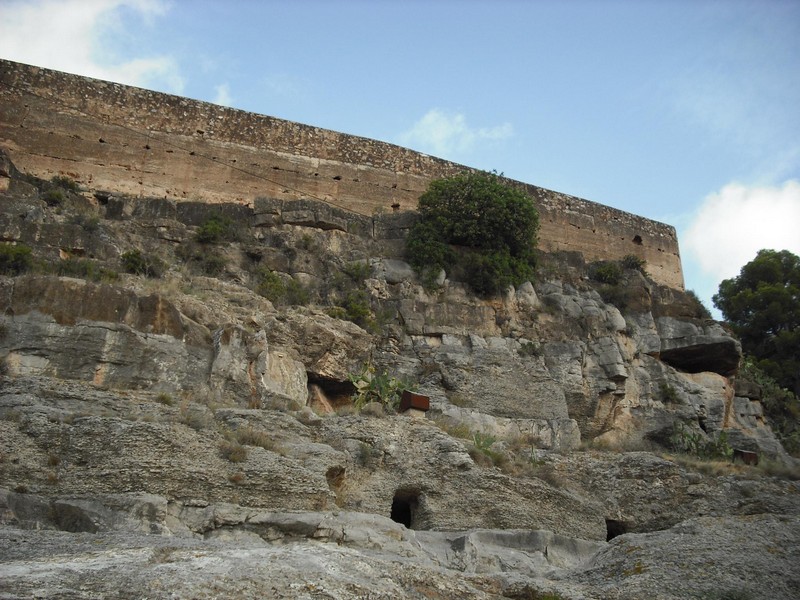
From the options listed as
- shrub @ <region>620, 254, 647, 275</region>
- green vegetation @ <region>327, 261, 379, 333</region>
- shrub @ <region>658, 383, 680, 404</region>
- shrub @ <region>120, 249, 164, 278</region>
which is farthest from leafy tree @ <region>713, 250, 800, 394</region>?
shrub @ <region>120, 249, 164, 278</region>

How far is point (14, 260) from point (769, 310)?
24.5 m

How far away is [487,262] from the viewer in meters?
22.4

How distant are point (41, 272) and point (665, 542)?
37.2 feet

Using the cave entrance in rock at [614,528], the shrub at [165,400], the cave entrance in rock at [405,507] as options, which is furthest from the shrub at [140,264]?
the cave entrance in rock at [614,528]

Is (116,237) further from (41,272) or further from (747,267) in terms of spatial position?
(747,267)

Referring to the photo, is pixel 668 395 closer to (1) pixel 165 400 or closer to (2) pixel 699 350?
(2) pixel 699 350

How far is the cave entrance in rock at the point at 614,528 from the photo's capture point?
49.7 ft

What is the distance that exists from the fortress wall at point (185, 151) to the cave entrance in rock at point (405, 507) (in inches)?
441

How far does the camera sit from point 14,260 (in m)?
16.1

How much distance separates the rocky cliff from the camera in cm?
948

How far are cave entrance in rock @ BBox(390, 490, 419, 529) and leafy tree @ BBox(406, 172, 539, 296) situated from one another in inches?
330

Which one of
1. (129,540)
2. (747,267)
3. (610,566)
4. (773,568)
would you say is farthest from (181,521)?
(747,267)

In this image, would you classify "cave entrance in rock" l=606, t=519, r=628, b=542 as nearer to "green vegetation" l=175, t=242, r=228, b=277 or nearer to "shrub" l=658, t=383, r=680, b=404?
"shrub" l=658, t=383, r=680, b=404

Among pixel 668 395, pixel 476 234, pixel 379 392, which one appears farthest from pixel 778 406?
pixel 379 392
